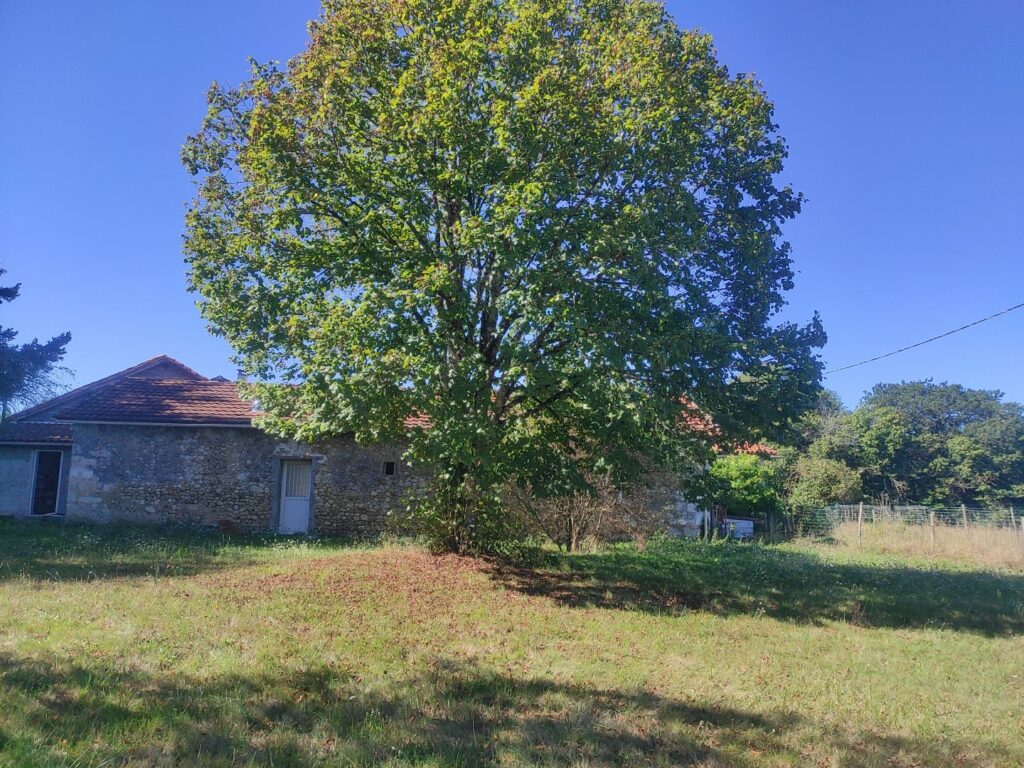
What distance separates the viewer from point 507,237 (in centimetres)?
820

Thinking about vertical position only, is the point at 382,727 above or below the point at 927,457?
below

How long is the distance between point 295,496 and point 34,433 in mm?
8517

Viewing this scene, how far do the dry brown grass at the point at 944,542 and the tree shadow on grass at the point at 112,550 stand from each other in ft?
55.0

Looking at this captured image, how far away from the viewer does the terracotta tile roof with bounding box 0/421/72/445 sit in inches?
752

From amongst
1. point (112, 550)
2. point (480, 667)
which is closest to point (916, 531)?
point (480, 667)

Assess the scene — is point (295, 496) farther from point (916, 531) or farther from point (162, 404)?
point (916, 531)

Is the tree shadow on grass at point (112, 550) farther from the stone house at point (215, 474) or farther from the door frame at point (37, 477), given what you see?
the door frame at point (37, 477)

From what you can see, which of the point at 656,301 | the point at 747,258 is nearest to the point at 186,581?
the point at 656,301

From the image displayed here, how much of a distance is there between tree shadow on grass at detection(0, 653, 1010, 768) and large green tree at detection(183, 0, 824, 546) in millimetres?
3383

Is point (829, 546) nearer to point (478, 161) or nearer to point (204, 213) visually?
point (478, 161)

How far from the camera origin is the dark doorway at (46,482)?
19.3 metres

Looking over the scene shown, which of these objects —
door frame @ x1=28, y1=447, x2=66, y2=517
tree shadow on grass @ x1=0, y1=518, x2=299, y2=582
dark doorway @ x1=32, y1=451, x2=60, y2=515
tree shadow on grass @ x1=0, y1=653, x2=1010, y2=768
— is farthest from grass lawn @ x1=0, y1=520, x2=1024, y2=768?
dark doorway @ x1=32, y1=451, x2=60, y2=515

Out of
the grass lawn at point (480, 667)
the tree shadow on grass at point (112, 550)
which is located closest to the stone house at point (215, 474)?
the tree shadow on grass at point (112, 550)

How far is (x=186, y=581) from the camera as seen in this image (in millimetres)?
9062
